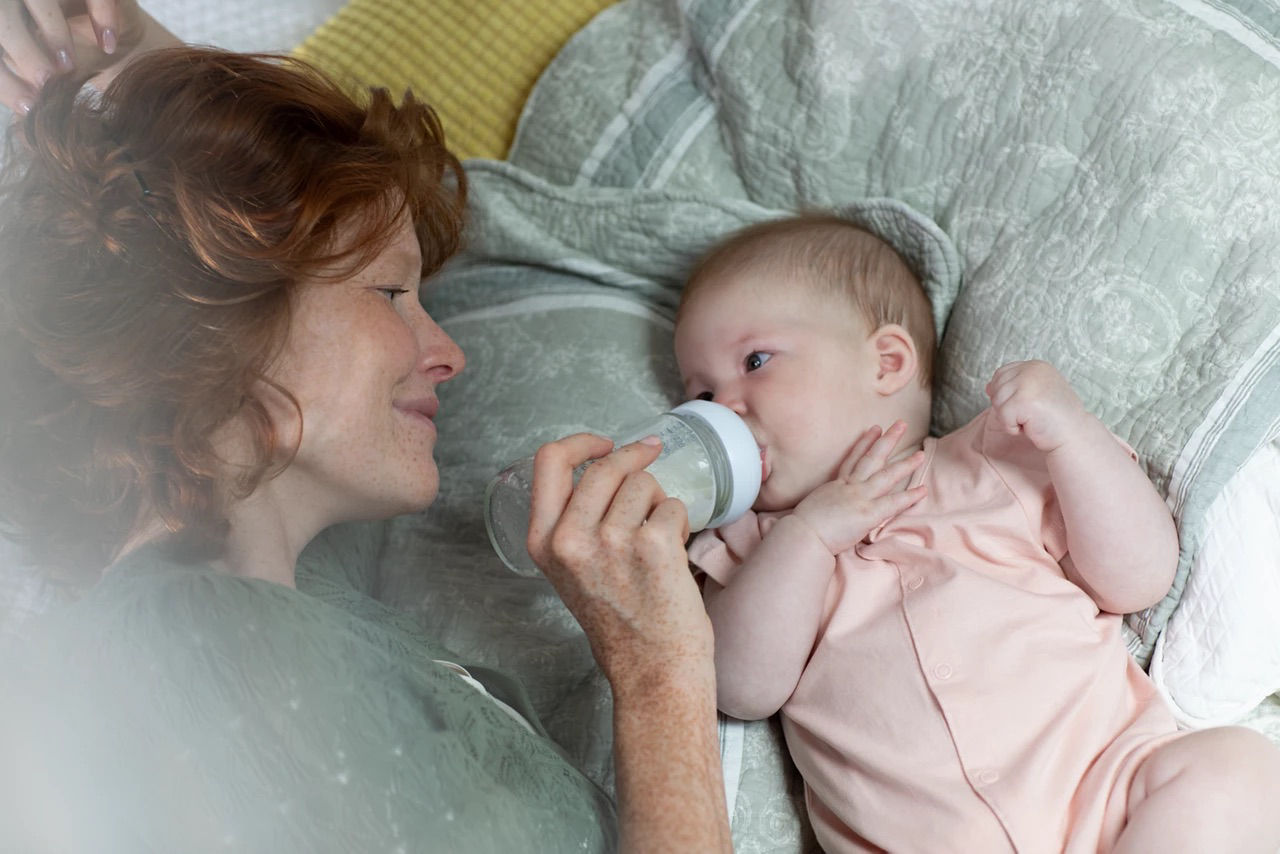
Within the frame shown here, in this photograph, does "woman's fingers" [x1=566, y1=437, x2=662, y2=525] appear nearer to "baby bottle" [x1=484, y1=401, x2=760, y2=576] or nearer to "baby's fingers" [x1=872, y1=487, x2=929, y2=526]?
"baby bottle" [x1=484, y1=401, x2=760, y2=576]

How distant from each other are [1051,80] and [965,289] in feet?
0.84

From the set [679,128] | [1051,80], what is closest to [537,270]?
[679,128]

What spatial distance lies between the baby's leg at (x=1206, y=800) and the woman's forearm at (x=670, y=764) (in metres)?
0.38

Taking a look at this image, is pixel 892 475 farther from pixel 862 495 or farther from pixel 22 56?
pixel 22 56

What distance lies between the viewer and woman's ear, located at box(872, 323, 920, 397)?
133 cm

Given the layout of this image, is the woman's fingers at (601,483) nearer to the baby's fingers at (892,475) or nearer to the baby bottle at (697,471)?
the baby bottle at (697,471)

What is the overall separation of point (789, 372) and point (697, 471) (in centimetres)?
17

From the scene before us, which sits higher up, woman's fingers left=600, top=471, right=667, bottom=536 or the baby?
woman's fingers left=600, top=471, right=667, bottom=536

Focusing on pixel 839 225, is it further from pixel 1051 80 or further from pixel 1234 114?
pixel 1234 114

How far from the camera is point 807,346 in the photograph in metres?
1.30

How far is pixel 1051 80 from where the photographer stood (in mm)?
1349

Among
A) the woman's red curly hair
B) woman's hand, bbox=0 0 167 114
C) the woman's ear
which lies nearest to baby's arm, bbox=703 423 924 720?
the woman's ear

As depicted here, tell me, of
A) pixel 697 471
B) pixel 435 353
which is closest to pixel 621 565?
pixel 697 471

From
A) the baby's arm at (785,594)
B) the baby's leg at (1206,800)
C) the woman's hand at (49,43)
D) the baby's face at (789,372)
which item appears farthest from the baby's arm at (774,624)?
the woman's hand at (49,43)
